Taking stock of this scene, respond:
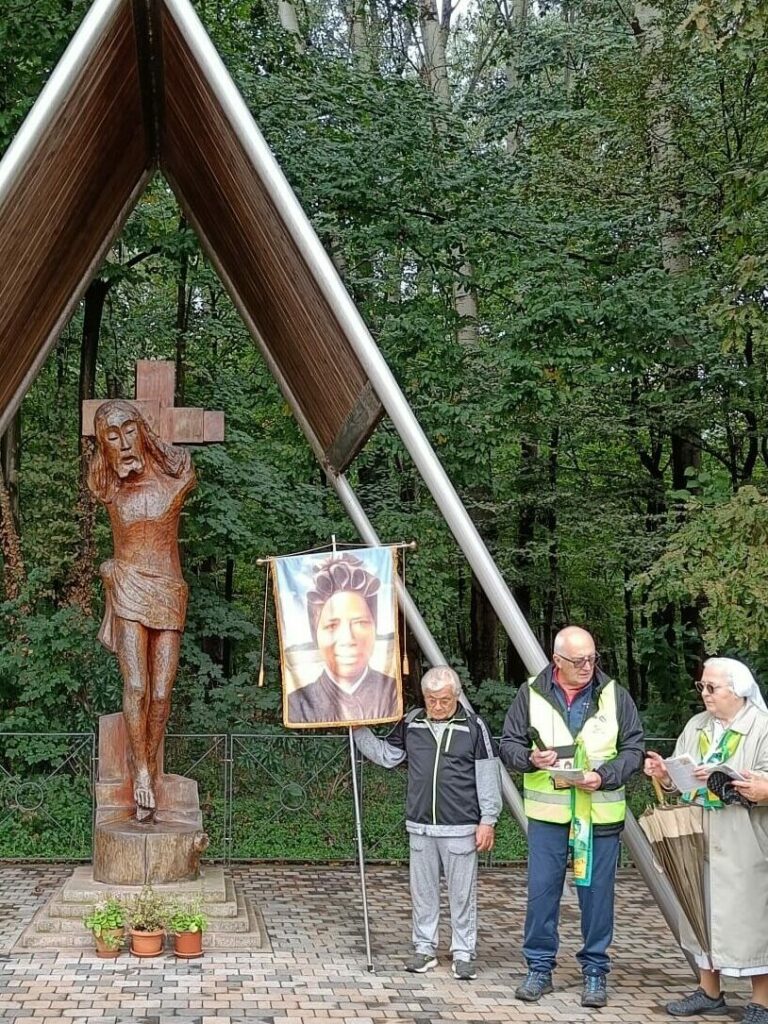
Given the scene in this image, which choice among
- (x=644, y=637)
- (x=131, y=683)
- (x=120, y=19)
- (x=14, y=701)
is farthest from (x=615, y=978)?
(x=644, y=637)

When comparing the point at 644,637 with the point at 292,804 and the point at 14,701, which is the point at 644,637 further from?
the point at 14,701

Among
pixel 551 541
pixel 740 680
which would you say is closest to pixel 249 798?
pixel 551 541

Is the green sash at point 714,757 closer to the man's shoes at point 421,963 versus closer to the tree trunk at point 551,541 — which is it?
the man's shoes at point 421,963

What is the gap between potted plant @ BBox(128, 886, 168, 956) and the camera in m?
5.48

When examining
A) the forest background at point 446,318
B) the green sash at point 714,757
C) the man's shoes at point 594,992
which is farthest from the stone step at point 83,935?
the forest background at point 446,318

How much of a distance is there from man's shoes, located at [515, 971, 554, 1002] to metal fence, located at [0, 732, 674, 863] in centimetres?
402

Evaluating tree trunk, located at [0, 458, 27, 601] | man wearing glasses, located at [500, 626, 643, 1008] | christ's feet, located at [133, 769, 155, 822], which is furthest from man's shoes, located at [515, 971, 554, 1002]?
tree trunk, located at [0, 458, 27, 601]

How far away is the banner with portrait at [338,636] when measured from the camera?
5875mm

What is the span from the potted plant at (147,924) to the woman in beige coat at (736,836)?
7.99 feet

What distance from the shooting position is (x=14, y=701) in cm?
1121

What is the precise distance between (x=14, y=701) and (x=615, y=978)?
7384 millimetres

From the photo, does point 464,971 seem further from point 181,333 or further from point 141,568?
point 181,333

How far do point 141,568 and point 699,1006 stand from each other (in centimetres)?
375

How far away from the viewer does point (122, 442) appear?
6.50 m
